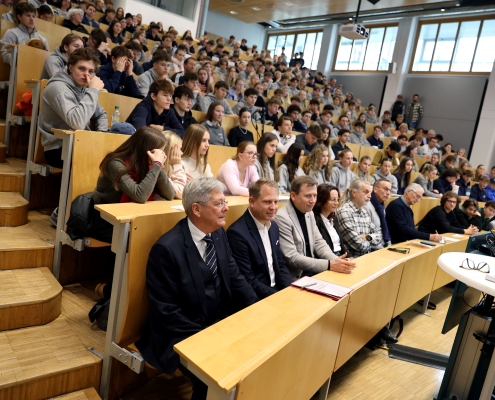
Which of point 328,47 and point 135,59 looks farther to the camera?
point 328,47

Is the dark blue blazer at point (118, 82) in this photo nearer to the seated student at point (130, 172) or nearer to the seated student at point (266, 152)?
the seated student at point (266, 152)

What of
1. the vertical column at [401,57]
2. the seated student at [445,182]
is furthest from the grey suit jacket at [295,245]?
the vertical column at [401,57]

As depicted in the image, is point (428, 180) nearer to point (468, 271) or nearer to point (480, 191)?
point (480, 191)

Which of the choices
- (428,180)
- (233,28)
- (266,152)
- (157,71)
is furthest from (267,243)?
(233,28)

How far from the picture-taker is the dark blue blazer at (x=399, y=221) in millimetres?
3354

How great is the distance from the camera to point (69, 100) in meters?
2.10

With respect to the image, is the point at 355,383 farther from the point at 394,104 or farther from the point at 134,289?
the point at 394,104

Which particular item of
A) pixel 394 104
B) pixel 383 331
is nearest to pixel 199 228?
pixel 383 331

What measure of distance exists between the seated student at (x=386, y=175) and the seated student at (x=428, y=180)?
0.60m

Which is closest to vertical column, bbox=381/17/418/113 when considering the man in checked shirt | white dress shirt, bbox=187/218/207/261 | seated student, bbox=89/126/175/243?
the man in checked shirt

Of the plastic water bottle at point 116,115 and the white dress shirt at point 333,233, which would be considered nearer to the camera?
the white dress shirt at point 333,233

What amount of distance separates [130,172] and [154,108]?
1156 mm

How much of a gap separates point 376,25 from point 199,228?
11.7 meters

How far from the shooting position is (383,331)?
7.97 feet
